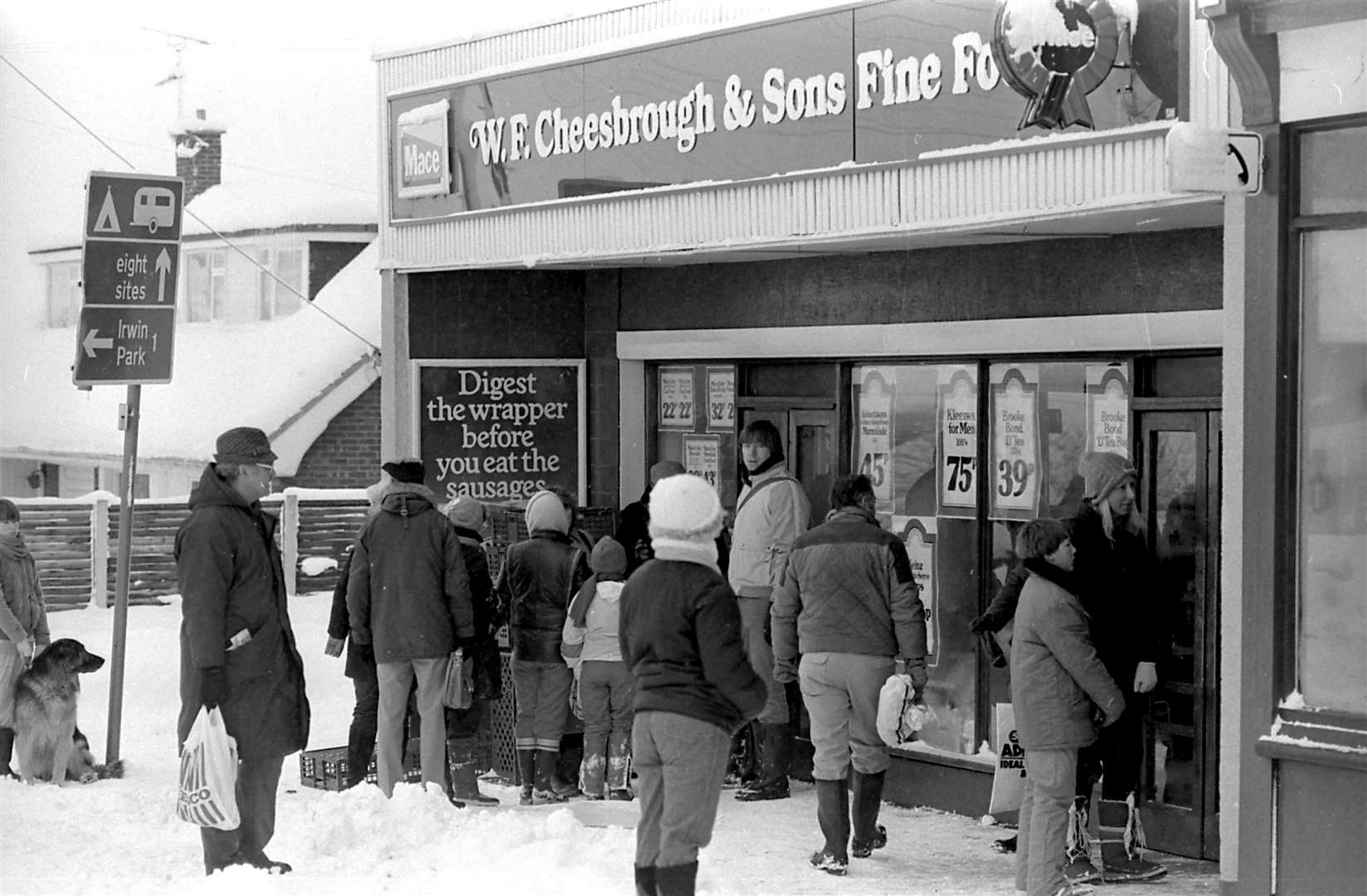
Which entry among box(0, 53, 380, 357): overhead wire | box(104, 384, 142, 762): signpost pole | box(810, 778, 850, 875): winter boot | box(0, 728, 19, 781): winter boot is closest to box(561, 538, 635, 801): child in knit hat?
box(810, 778, 850, 875): winter boot

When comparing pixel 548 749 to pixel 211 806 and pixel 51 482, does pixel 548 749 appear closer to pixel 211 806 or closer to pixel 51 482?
pixel 211 806

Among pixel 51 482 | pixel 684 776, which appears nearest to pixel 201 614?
pixel 684 776

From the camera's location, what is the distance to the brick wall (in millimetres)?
24438

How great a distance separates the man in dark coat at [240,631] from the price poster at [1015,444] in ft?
12.3

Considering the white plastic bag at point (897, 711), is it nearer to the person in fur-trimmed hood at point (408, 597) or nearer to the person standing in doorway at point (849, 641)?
the person standing in doorway at point (849, 641)

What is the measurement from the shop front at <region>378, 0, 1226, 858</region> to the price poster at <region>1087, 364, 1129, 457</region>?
0.02 metres

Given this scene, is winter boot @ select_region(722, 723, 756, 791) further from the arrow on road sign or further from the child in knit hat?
the arrow on road sign

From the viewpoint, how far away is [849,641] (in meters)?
8.07

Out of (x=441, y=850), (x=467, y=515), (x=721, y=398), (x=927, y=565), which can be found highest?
(x=721, y=398)

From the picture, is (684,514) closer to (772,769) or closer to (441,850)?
(441,850)

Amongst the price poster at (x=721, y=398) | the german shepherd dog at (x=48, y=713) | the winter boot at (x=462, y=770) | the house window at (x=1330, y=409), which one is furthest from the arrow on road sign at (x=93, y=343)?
the house window at (x=1330, y=409)

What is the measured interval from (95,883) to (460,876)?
1526 mm

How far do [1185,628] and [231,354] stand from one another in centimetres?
2002

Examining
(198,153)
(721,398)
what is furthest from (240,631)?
(198,153)
